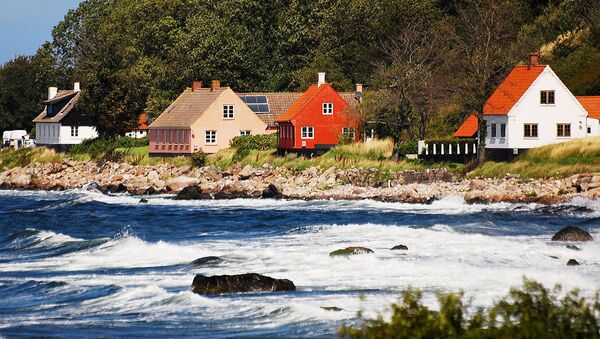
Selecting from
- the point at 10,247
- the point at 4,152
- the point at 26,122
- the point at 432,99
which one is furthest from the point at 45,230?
the point at 26,122

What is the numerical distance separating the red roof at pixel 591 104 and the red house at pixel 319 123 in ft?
48.6

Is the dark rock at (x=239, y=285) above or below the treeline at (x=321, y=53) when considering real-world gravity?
below

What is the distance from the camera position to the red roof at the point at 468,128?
238 feet

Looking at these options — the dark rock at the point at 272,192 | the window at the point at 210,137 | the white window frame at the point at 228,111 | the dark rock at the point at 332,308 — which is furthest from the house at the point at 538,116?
the dark rock at the point at 332,308

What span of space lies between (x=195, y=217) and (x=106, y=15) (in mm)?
96881

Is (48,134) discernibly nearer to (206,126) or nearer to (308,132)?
(206,126)

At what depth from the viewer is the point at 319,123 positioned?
80500 mm

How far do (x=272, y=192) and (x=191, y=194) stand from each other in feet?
16.1

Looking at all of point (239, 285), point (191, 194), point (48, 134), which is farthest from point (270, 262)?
point (48, 134)

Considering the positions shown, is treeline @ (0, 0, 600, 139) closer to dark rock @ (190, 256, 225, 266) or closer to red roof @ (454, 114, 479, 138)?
red roof @ (454, 114, 479, 138)

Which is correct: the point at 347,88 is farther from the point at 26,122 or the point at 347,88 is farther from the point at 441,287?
the point at 441,287

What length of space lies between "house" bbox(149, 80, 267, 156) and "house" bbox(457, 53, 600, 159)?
2689 cm

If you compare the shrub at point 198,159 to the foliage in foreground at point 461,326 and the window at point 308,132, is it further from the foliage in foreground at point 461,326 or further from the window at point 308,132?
the foliage in foreground at point 461,326

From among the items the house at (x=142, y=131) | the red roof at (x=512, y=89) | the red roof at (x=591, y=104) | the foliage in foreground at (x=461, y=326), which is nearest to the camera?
the foliage in foreground at (x=461, y=326)
